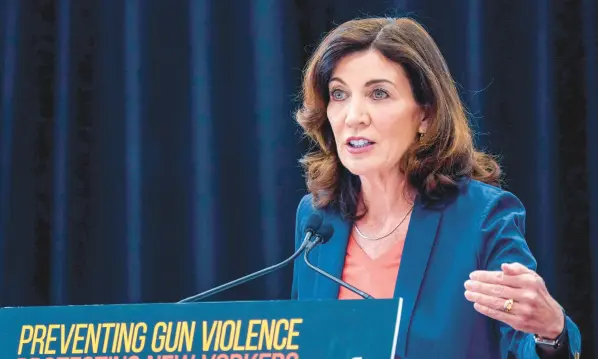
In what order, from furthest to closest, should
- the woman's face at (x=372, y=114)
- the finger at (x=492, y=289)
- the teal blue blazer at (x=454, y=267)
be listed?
the woman's face at (x=372, y=114) < the teal blue blazer at (x=454, y=267) < the finger at (x=492, y=289)

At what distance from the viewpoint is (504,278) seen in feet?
3.40

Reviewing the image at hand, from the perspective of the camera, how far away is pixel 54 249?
244 centimetres

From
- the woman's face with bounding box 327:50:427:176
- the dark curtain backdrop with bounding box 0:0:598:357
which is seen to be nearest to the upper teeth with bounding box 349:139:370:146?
the woman's face with bounding box 327:50:427:176

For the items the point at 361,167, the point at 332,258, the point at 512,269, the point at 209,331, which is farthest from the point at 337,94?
the point at 209,331

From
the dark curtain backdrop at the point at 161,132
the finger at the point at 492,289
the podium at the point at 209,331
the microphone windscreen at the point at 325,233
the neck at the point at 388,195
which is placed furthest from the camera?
the dark curtain backdrop at the point at 161,132

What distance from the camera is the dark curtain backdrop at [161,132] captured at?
232 cm

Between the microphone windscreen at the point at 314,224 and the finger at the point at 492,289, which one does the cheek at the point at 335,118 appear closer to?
the microphone windscreen at the point at 314,224

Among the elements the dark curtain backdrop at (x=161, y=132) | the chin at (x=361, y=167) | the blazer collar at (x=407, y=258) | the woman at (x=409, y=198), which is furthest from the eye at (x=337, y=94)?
the dark curtain backdrop at (x=161, y=132)

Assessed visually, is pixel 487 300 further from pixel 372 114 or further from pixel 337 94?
pixel 337 94

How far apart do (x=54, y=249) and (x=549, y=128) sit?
149 cm

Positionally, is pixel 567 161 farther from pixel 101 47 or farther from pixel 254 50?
pixel 101 47

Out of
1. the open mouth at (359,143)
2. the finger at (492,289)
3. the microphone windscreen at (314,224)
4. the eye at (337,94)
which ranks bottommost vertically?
the finger at (492,289)

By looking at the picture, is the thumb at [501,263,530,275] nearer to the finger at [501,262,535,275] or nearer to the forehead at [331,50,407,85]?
the finger at [501,262,535,275]

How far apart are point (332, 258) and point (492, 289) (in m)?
0.52
